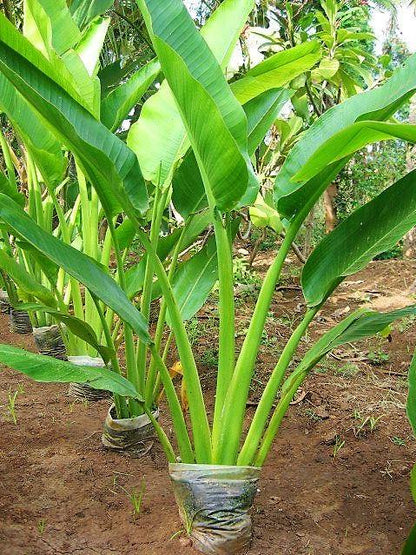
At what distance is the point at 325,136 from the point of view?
1218 millimetres

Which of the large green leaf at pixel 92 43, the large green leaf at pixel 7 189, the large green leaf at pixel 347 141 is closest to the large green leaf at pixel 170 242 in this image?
the large green leaf at pixel 7 189

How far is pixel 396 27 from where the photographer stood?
501 inches

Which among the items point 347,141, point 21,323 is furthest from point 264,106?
point 21,323

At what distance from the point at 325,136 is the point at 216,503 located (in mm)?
821

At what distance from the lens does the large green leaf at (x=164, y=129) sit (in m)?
1.53

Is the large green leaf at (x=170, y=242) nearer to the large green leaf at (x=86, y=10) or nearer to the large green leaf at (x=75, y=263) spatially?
the large green leaf at (x=75, y=263)

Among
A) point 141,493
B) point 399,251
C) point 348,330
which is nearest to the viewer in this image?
point 348,330

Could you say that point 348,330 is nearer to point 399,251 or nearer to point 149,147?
point 149,147

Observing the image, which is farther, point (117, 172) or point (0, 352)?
point (117, 172)

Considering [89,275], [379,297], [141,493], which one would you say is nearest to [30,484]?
[141,493]

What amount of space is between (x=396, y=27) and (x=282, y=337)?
484 inches

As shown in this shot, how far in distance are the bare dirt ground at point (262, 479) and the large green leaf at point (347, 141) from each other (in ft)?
Answer: 2.67

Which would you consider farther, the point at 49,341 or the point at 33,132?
the point at 49,341

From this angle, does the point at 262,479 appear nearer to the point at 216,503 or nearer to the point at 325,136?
the point at 216,503
